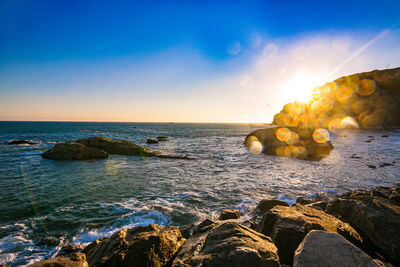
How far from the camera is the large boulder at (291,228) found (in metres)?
3.62

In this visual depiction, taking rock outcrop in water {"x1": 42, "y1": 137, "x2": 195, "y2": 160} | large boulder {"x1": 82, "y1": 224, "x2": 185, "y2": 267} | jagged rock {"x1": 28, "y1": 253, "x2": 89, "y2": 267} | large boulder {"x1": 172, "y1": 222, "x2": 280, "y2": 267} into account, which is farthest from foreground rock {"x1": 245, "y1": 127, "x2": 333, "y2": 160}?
jagged rock {"x1": 28, "y1": 253, "x2": 89, "y2": 267}

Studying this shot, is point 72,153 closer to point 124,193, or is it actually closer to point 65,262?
point 124,193

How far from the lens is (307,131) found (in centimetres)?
2883

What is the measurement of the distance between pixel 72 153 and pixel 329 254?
22.8 m

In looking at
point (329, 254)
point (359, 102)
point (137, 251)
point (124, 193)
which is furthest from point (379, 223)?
point (359, 102)

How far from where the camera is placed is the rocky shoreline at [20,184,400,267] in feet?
8.87

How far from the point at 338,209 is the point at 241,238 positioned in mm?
5172

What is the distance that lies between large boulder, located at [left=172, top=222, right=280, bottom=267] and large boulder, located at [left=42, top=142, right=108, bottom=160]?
2003 centimetres

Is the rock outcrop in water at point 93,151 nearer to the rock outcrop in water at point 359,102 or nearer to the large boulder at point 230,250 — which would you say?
the large boulder at point 230,250

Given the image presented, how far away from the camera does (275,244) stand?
147 inches

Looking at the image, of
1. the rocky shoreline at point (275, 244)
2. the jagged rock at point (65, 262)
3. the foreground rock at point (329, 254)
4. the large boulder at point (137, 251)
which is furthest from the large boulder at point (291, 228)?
the jagged rock at point (65, 262)

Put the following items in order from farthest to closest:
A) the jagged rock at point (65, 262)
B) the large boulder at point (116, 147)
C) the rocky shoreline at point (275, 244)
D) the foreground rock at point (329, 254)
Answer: the large boulder at point (116, 147) → the jagged rock at point (65, 262) → the rocky shoreline at point (275, 244) → the foreground rock at point (329, 254)

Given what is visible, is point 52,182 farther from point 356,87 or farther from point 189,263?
point 356,87

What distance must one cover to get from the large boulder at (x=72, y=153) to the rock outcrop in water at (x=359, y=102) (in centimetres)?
9427
